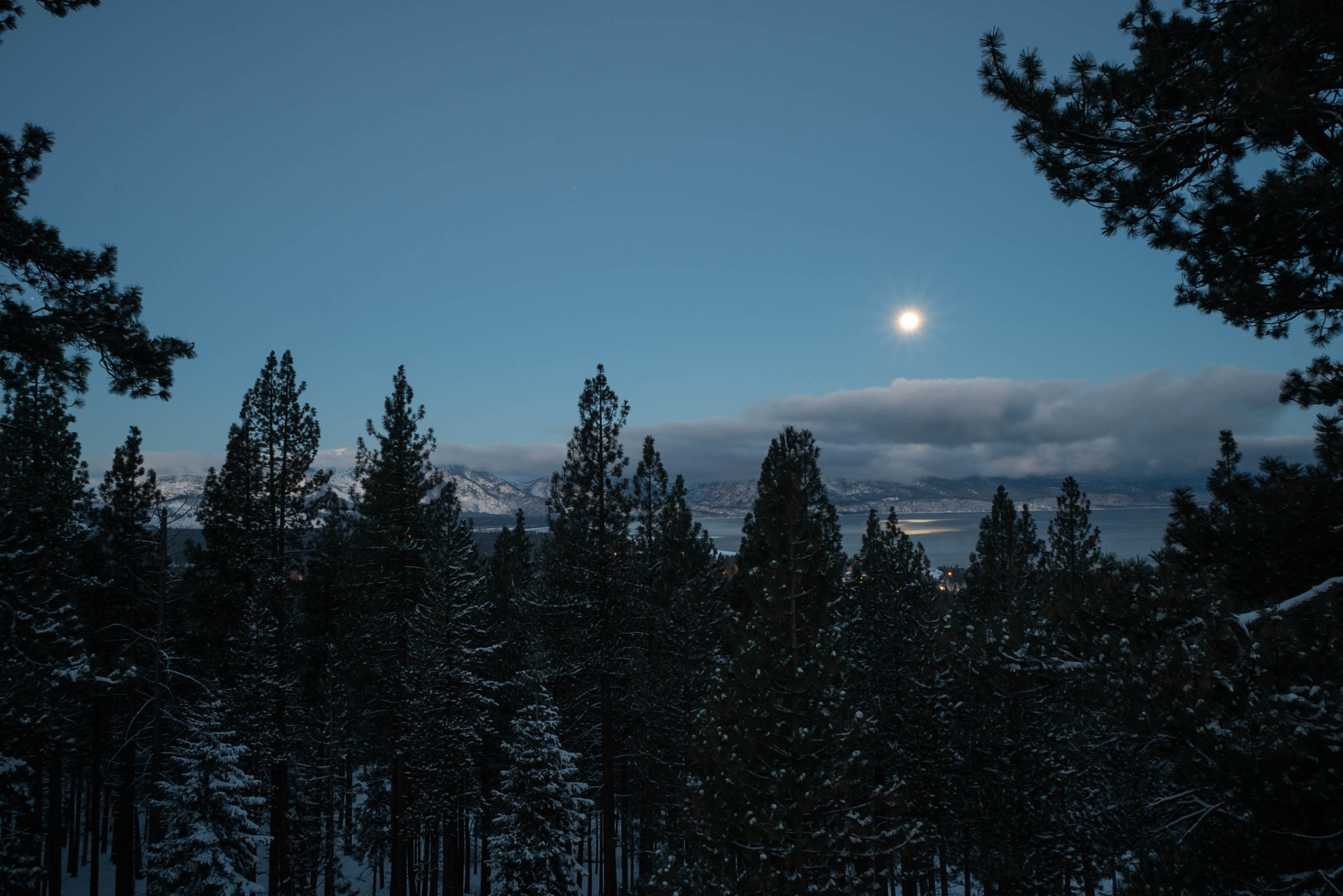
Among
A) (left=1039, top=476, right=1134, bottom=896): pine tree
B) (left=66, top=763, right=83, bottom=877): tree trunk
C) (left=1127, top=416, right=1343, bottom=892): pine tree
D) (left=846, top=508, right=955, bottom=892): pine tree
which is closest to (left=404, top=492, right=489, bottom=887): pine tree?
(left=846, top=508, right=955, bottom=892): pine tree

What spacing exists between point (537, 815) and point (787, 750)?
10.4 metres

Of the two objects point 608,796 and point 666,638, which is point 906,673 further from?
point 608,796

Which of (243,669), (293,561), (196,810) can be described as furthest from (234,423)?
(196,810)

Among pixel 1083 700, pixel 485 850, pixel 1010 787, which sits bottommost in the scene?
pixel 485 850

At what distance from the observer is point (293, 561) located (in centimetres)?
1991

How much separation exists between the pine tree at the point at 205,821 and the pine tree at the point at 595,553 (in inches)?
373

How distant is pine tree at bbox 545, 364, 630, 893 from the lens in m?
20.1

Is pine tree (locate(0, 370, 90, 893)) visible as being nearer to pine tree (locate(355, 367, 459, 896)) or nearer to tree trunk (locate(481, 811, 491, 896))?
pine tree (locate(355, 367, 459, 896))

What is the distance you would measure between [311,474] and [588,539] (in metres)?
9.30

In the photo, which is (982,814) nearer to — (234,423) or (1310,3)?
(1310,3)

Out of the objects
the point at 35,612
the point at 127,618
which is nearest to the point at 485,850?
the point at 127,618

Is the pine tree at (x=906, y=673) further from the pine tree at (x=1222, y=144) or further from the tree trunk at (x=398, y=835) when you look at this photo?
the tree trunk at (x=398, y=835)

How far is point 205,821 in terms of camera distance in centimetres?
1719

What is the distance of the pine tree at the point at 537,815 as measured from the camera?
1908 centimetres
